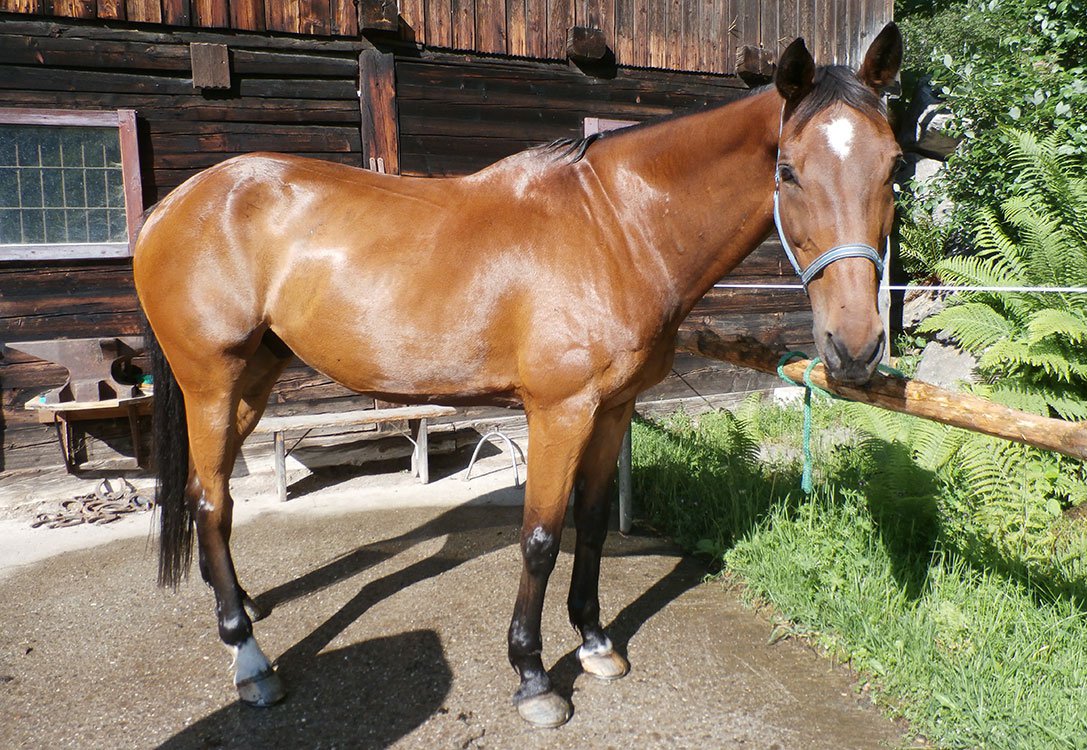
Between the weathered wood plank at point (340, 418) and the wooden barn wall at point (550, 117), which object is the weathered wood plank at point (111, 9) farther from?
the weathered wood plank at point (340, 418)

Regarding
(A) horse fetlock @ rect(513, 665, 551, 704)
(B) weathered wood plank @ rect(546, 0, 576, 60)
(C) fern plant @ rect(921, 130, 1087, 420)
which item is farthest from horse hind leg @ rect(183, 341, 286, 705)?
(C) fern plant @ rect(921, 130, 1087, 420)

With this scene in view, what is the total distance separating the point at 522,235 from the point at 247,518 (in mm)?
3142

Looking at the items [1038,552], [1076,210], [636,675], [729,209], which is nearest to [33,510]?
[636,675]

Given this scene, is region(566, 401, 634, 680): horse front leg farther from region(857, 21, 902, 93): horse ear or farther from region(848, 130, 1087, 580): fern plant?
region(848, 130, 1087, 580): fern plant

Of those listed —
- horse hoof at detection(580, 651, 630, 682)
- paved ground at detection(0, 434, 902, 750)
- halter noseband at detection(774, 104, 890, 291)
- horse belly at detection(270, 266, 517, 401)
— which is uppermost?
A: halter noseband at detection(774, 104, 890, 291)

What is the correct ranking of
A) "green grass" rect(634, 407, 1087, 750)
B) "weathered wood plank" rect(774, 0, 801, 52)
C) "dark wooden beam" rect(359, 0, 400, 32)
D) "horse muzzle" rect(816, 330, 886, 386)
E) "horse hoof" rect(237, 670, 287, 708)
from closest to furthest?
"horse muzzle" rect(816, 330, 886, 386) → "green grass" rect(634, 407, 1087, 750) → "horse hoof" rect(237, 670, 287, 708) → "dark wooden beam" rect(359, 0, 400, 32) → "weathered wood plank" rect(774, 0, 801, 52)

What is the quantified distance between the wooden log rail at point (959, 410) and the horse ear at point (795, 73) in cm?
87

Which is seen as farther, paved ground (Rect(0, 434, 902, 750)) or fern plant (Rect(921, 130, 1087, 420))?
fern plant (Rect(921, 130, 1087, 420))

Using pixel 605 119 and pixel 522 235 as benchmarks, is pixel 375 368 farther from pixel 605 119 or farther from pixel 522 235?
pixel 605 119

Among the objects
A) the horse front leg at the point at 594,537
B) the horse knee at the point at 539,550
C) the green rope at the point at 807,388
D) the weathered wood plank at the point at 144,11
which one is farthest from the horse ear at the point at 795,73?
the weathered wood plank at the point at 144,11

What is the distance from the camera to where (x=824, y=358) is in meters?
1.76

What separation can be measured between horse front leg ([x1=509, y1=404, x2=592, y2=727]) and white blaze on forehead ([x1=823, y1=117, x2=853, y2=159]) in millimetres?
1030

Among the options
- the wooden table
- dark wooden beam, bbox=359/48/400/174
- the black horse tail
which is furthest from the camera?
dark wooden beam, bbox=359/48/400/174

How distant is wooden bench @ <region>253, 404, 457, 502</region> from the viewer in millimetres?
4695
